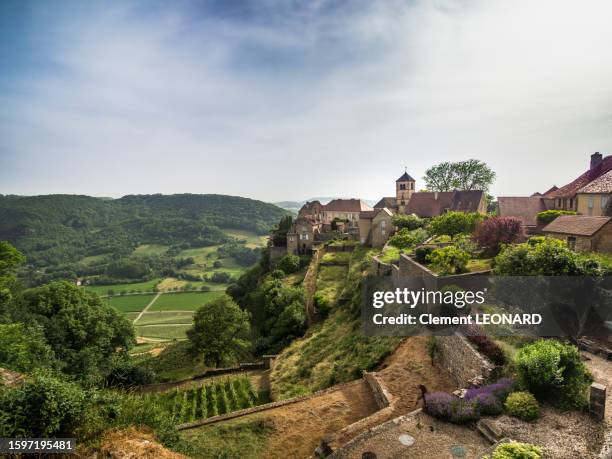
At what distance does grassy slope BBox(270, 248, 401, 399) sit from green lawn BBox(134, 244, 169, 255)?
4941 inches

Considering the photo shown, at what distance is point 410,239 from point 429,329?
53.3ft

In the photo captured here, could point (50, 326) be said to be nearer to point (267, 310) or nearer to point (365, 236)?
point (267, 310)

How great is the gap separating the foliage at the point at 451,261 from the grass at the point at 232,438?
14.2 meters

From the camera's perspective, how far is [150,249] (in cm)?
14225

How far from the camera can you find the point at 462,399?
36.3 ft

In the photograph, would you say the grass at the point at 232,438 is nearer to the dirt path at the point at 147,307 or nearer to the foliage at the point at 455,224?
the foliage at the point at 455,224

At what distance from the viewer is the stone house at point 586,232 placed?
65.3ft

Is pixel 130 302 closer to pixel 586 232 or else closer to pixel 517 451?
pixel 586 232

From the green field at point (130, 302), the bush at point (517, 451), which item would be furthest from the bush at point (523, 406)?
the green field at point (130, 302)

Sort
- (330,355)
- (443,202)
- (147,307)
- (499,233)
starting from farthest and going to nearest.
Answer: (147,307), (443,202), (499,233), (330,355)

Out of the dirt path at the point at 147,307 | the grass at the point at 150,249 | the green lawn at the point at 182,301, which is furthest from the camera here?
the grass at the point at 150,249

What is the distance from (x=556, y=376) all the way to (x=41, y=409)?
1406 cm

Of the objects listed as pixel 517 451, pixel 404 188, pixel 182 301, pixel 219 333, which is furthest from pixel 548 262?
pixel 182 301

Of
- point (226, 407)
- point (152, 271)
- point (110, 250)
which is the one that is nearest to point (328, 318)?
point (226, 407)
